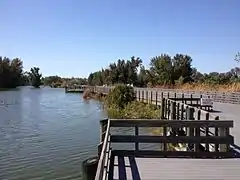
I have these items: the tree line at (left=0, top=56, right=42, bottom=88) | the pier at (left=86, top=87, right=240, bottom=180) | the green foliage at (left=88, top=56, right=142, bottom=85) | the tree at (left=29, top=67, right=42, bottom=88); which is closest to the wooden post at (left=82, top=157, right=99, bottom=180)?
the pier at (left=86, top=87, right=240, bottom=180)

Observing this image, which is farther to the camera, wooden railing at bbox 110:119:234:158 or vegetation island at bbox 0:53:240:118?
vegetation island at bbox 0:53:240:118

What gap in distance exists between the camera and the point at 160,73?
2731 inches

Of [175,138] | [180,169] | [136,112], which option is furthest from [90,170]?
[136,112]

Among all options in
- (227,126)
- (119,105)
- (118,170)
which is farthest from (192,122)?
(119,105)

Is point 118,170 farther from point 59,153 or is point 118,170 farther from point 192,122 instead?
point 59,153

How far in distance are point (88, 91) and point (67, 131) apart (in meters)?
45.1

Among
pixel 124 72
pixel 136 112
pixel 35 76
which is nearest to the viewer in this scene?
pixel 136 112

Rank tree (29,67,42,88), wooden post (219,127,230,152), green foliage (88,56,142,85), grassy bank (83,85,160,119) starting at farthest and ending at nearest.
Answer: tree (29,67,42,88)
green foliage (88,56,142,85)
grassy bank (83,85,160,119)
wooden post (219,127,230,152)

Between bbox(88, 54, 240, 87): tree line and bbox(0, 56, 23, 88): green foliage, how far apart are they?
165 feet

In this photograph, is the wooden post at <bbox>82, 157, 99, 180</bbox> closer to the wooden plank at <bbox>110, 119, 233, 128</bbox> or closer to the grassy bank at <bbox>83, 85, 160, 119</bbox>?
the wooden plank at <bbox>110, 119, 233, 128</bbox>

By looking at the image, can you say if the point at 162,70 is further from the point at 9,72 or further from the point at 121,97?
the point at 9,72

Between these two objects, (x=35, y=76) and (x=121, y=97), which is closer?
(x=121, y=97)

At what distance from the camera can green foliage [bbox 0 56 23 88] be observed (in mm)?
122938

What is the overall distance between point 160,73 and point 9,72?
73093mm
